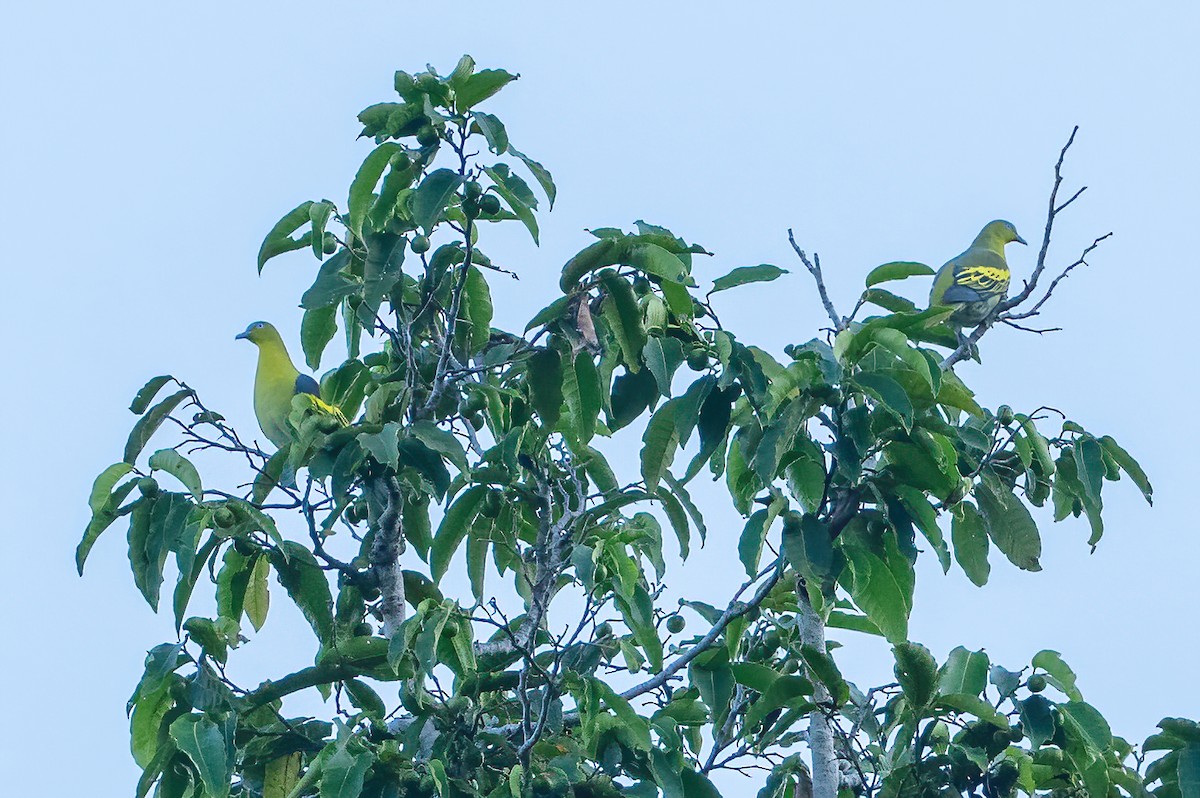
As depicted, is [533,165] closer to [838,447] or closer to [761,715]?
[838,447]

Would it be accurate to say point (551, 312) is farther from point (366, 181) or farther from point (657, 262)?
point (366, 181)

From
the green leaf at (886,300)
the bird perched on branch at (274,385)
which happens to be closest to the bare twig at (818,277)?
the green leaf at (886,300)

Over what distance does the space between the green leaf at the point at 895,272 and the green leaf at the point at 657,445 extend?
0.76 metres

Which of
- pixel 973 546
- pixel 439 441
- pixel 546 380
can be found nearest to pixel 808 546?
pixel 546 380

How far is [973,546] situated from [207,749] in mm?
2186

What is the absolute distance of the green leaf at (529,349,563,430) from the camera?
3.70 m

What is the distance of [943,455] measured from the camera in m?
3.57

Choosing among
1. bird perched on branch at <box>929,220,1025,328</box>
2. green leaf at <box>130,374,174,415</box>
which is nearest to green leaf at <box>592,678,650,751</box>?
green leaf at <box>130,374,174,415</box>

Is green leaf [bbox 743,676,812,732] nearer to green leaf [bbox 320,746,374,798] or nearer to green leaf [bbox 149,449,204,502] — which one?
green leaf [bbox 320,746,374,798]

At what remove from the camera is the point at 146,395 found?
4.02 metres

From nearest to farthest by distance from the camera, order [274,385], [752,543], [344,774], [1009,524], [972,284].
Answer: [344,774] < [752,543] < [1009,524] < [274,385] < [972,284]

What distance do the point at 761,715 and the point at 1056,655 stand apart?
2.53ft

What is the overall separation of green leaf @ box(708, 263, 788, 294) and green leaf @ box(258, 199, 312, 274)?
1.47 metres

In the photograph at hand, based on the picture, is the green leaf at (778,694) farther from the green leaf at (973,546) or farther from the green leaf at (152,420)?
the green leaf at (152,420)
